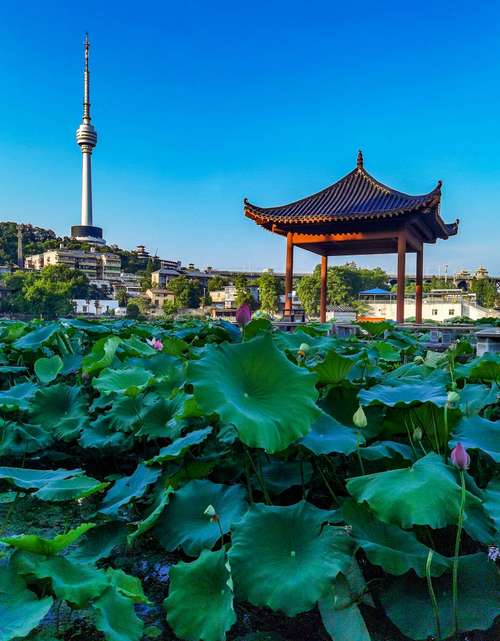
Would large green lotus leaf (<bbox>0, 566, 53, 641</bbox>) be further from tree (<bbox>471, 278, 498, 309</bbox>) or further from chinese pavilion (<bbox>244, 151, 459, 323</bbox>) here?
tree (<bbox>471, 278, 498, 309</bbox>)

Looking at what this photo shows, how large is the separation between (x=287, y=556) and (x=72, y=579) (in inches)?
13.5

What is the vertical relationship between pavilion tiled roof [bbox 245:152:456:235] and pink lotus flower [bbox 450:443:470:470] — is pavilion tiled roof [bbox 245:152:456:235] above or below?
above

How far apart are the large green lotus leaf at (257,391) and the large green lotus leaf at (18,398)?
93 centimetres

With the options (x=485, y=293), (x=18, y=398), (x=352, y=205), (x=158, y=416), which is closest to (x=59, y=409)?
(x=18, y=398)

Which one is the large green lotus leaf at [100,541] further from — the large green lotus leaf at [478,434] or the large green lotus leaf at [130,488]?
the large green lotus leaf at [478,434]

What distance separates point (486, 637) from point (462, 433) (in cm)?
37

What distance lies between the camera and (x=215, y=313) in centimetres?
4966

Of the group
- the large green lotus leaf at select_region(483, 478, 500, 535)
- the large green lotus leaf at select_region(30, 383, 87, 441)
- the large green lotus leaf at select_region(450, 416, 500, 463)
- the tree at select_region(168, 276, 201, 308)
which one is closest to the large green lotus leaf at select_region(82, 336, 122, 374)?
the large green lotus leaf at select_region(30, 383, 87, 441)

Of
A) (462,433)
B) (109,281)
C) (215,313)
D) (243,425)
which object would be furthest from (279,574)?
(109,281)

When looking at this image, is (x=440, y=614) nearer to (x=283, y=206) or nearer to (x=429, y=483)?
(x=429, y=483)

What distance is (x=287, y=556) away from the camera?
0.88 metres

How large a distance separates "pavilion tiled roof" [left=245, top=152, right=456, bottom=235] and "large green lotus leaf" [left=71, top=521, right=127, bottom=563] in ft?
31.2

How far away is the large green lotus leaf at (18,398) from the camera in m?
1.63

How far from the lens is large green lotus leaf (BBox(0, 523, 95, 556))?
2.39 ft
